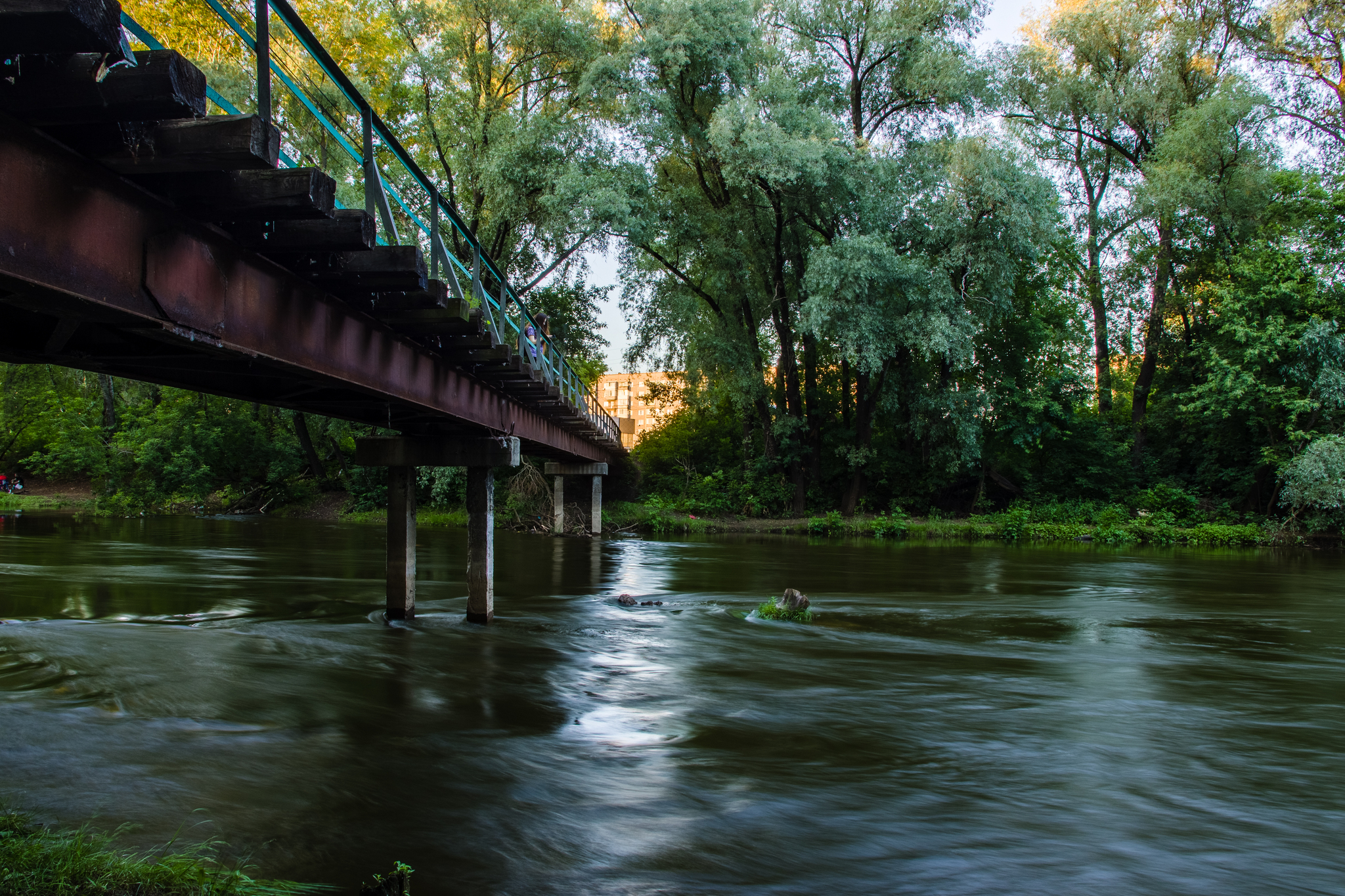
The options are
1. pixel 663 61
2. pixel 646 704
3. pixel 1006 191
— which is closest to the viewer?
pixel 646 704

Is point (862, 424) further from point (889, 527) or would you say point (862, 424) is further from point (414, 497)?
point (414, 497)

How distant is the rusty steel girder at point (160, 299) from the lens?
3.80 meters

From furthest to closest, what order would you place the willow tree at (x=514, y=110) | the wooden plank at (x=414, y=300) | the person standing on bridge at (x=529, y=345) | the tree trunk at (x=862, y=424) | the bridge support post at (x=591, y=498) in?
the tree trunk at (x=862, y=424) < the bridge support post at (x=591, y=498) < the willow tree at (x=514, y=110) < the person standing on bridge at (x=529, y=345) < the wooden plank at (x=414, y=300)

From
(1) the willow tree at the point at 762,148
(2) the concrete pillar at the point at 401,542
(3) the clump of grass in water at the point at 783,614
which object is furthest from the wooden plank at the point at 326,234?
(1) the willow tree at the point at 762,148

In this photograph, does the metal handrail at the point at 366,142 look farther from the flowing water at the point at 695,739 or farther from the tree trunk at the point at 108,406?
the tree trunk at the point at 108,406

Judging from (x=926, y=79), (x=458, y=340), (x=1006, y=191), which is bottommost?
(x=458, y=340)

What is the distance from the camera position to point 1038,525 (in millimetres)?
32688

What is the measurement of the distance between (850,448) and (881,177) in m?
11.1

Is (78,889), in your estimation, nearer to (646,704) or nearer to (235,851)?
(235,851)

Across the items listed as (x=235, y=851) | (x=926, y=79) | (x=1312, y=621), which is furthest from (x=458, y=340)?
(x=926, y=79)

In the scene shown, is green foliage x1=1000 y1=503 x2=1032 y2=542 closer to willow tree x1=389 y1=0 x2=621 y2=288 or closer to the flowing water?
the flowing water

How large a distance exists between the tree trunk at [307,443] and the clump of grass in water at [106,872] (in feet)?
129

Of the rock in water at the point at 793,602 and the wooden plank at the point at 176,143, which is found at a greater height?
the wooden plank at the point at 176,143

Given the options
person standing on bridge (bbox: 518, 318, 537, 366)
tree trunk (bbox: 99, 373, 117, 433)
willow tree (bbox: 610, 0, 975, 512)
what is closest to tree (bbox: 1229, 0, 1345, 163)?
willow tree (bbox: 610, 0, 975, 512)
